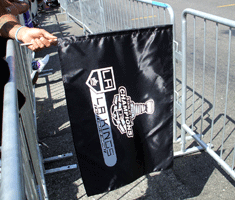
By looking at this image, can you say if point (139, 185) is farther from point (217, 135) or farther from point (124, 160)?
point (217, 135)

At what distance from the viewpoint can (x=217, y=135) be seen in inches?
145

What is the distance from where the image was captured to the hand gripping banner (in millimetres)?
2182

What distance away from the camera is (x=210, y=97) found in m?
4.67

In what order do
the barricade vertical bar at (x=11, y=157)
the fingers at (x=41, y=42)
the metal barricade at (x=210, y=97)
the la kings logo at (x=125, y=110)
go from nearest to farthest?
the barricade vertical bar at (x=11, y=157), the fingers at (x=41, y=42), the la kings logo at (x=125, y=110), the metal barricade at (x=210, y=97)

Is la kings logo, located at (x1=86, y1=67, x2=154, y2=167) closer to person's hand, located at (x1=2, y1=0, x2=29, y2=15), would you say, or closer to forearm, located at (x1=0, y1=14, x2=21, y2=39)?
forearm, located at (x1=0, y1=14, x2=21, y2=39)

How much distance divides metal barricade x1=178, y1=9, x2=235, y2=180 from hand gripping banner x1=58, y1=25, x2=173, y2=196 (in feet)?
1.65

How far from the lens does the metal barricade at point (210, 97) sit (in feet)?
8.58

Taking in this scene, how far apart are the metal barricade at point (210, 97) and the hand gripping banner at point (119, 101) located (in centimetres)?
50

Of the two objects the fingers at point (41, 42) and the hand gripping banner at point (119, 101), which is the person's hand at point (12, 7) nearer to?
the fingers at point (41, 42)

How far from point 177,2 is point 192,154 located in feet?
36.0

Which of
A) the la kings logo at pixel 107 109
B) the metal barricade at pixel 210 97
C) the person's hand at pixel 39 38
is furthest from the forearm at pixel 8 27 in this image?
the metal barricade at pixel 210 97

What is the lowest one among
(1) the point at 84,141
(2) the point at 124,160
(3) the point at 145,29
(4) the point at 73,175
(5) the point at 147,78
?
(4) the point at 73,175

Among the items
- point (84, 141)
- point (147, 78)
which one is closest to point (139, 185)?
point (84, 141)

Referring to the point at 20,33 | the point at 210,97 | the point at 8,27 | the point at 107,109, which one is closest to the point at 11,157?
the point at 107,109
